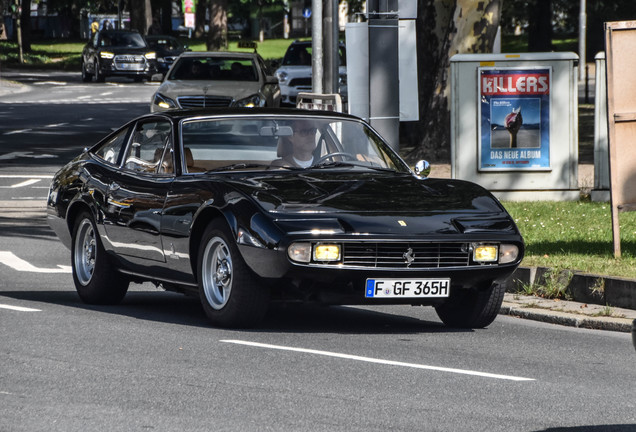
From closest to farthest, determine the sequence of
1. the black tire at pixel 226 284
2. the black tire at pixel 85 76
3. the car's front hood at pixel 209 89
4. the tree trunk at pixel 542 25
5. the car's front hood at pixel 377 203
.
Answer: the car's front hood at pixel 377 203 → the black tire at pixel 226 284 → the car's front hood at pixel 209 89 → the tree trunk at pixel 542 25 → the black tire at pixel 85 76

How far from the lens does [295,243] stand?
8.05 meters

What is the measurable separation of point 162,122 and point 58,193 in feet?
4.53

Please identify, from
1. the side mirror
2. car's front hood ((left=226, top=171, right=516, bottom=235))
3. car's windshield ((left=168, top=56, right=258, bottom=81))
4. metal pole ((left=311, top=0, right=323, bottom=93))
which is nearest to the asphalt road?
car's front hood ((left=226, top=171, right=516, bottom=235))

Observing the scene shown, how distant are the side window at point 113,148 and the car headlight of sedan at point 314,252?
8.41 ft

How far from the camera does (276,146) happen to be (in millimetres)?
9320

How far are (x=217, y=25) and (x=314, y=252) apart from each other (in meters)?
60.8

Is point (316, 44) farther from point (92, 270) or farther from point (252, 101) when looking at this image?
point (92, 270)

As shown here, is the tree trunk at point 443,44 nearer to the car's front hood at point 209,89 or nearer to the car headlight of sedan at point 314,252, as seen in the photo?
the car's front hood at point 209,89

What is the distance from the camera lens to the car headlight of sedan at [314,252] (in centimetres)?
805

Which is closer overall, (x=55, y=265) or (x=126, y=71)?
(x=55, y=265)

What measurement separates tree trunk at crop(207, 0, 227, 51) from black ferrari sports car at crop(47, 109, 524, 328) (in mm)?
57890

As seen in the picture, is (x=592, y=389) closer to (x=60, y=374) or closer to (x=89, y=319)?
(x=60, y=374)

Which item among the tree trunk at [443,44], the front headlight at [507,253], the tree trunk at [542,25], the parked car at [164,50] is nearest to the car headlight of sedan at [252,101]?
the tree trunk at [443,44]

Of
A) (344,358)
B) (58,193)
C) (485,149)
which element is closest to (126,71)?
(485,149)
